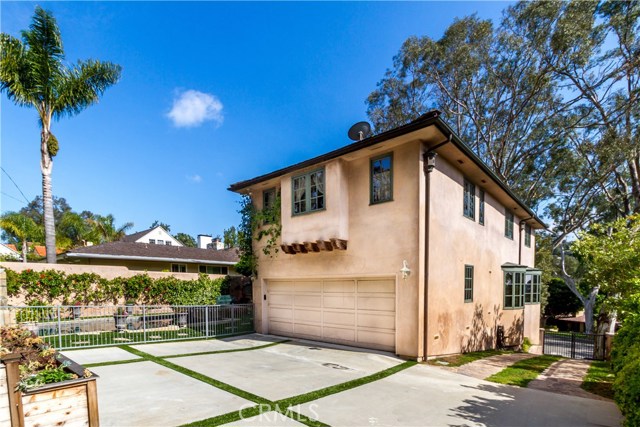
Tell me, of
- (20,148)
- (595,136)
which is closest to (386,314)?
(20,148)

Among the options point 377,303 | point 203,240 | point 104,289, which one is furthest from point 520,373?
point 203,240

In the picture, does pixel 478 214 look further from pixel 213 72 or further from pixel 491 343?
pixel 213 72

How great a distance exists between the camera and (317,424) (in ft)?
13.9

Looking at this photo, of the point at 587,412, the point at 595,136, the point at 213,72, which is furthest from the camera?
the point at 595,136

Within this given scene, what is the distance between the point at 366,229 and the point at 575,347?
58.9 feet

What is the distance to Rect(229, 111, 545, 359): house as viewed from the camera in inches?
318

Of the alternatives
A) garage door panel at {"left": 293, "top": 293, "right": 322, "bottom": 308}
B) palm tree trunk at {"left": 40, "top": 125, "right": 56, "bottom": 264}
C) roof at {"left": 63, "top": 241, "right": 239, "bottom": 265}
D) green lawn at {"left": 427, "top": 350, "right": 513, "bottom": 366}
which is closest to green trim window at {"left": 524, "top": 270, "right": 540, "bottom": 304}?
green lawn at {"left": 427, "top": 350, "right": 513, "bottom": 366}

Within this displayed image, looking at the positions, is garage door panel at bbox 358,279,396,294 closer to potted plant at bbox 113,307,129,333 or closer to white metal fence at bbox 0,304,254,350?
white metal fence at bbox 0,304,254,350

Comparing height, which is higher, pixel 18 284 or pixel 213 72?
pixel 213 72

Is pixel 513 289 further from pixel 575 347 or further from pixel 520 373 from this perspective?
pixel 575 347

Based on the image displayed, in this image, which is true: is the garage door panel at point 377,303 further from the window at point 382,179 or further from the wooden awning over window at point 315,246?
the window at point 382,179

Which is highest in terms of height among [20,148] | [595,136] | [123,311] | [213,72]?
[213,72]

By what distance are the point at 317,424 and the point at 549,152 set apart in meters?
23.2

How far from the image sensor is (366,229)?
9062 mm
